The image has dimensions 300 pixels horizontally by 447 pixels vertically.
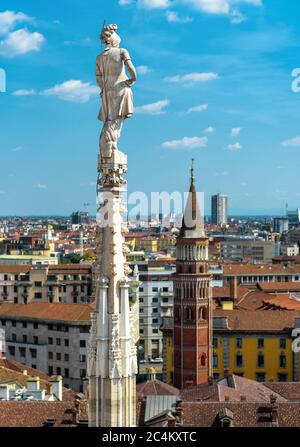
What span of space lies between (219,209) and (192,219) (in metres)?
104

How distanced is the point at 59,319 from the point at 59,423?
20075 mm

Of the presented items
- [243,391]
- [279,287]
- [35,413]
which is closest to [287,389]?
[243,391]

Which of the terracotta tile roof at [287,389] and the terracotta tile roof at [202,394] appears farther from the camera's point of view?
the terracotta tile roof at [287,389]

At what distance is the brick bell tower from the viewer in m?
29.2

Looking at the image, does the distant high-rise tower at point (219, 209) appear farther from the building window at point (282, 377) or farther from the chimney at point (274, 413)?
the chimney at point (274, 413)

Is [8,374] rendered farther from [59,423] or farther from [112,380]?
[112,380]

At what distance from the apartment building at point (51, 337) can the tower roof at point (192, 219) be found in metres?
6.60

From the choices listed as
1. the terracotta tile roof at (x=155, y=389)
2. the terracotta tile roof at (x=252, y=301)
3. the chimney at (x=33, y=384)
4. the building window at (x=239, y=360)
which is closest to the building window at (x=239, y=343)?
the building window at (x=239, y=360)

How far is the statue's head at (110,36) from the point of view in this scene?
171 inches

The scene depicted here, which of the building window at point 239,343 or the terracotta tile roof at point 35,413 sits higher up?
the terracotta tile roof at point 35,413

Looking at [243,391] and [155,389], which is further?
[155,389]

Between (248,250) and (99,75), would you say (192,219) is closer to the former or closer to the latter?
(99,75)

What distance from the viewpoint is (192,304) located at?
97.1ft

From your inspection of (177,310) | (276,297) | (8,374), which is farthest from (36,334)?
(8,374)
